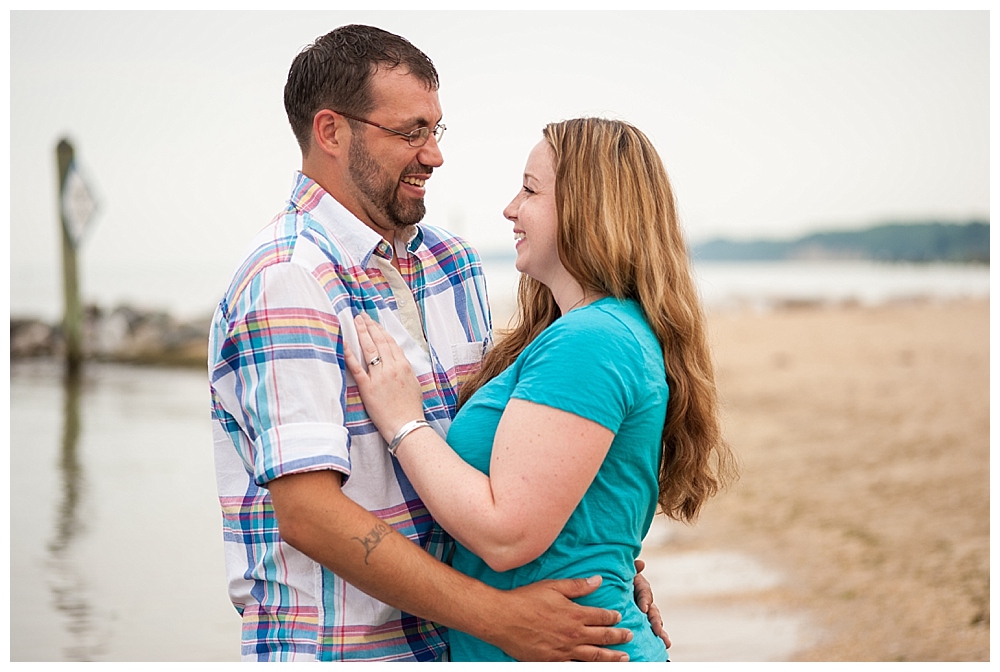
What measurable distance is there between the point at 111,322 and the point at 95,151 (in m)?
5.81

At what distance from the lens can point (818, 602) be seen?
5.26 m

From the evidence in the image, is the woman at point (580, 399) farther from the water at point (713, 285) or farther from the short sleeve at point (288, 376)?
the water at point (713, 285)

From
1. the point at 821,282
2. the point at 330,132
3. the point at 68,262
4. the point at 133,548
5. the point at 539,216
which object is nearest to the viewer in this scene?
the point at 539,216

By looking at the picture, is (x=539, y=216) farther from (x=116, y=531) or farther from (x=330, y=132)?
(x=116, y=531)

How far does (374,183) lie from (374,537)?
2.46 feet

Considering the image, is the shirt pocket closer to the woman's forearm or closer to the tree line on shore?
the woman's forearm

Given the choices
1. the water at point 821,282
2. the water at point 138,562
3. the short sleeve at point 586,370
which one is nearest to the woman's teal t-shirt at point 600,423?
the short sleeve at point 586,370

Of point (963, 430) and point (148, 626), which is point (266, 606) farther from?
point (963, 430)

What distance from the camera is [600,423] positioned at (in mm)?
1719

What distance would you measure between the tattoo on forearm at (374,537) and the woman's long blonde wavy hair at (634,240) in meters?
0.60

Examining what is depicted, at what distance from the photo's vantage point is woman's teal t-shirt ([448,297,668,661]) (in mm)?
1730

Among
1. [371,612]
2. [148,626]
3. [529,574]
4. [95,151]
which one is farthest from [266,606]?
[95,151]

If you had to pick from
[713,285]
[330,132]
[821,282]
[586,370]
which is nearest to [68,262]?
[713,285]

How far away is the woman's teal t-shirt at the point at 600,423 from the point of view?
68.1 inches
